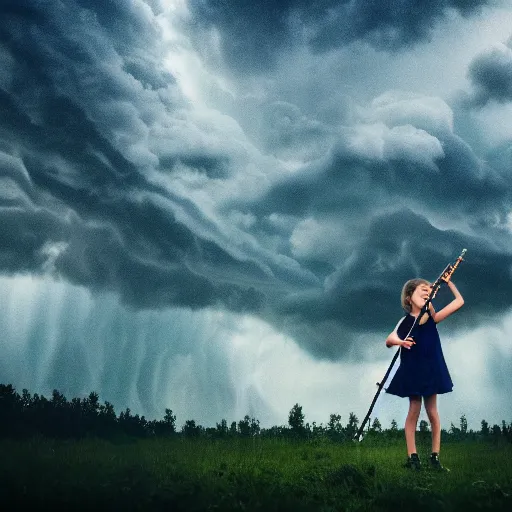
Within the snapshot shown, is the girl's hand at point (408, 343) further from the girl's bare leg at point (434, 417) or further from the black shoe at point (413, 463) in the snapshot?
the black shoe at point (413, 463)

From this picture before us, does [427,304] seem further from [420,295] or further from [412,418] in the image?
[412,418]

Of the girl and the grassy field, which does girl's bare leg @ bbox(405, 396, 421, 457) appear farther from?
the grassy field

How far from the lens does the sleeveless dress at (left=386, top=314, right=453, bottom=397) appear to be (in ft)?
34.7

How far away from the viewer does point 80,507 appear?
19.8ft

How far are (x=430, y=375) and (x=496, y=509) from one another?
455 cm

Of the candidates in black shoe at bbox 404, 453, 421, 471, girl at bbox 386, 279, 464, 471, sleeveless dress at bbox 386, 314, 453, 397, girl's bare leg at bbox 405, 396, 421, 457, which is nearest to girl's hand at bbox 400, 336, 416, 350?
girl at bbox 386, 279, 464, 471

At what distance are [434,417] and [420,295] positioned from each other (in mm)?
2005

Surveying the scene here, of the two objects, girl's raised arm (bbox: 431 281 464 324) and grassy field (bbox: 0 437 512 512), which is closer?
grassy field (bbox: 0 437 512 512)

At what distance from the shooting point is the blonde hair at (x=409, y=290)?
1112 centimetres

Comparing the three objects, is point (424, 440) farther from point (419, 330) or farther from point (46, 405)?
point (46, 405)

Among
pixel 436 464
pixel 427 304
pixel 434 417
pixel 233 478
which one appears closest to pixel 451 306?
pixel 427 304

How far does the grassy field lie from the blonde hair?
266cm

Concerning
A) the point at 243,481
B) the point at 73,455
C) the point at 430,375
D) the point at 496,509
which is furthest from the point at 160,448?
the point at 496,509

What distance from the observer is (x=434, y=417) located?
10.7 metres
